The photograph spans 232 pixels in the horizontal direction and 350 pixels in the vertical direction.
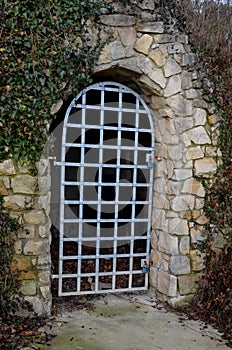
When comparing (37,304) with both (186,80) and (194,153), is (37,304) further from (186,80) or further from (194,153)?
(186,80)

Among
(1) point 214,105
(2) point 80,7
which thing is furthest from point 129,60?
(1) point 214,105

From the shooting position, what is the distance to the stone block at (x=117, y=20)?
3094mm

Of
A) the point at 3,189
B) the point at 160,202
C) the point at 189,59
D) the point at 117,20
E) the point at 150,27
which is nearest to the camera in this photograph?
the point at 3,189

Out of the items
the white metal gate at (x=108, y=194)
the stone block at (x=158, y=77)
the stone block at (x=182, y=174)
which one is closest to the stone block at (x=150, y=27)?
the stone block at (x=158, y=77)

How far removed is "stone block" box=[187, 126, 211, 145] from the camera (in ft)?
11.2

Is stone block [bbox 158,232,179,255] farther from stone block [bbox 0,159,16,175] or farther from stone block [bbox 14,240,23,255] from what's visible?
stone block [bbox 0,159,16,175]

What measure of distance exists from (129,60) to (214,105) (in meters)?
0.89

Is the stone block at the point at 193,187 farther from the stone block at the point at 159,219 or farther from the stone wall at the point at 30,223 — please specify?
the stone wall at the point at 30,223

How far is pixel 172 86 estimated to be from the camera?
333 cm

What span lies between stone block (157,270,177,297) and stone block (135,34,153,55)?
1.99 meters

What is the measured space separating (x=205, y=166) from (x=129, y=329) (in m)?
1.56

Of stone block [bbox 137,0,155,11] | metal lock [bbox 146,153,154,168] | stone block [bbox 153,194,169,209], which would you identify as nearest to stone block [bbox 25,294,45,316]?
stone block [bbox 153,194,169,209]

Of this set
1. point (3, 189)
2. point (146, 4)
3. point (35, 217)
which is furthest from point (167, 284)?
point (146, 4)

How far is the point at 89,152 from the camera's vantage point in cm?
512
